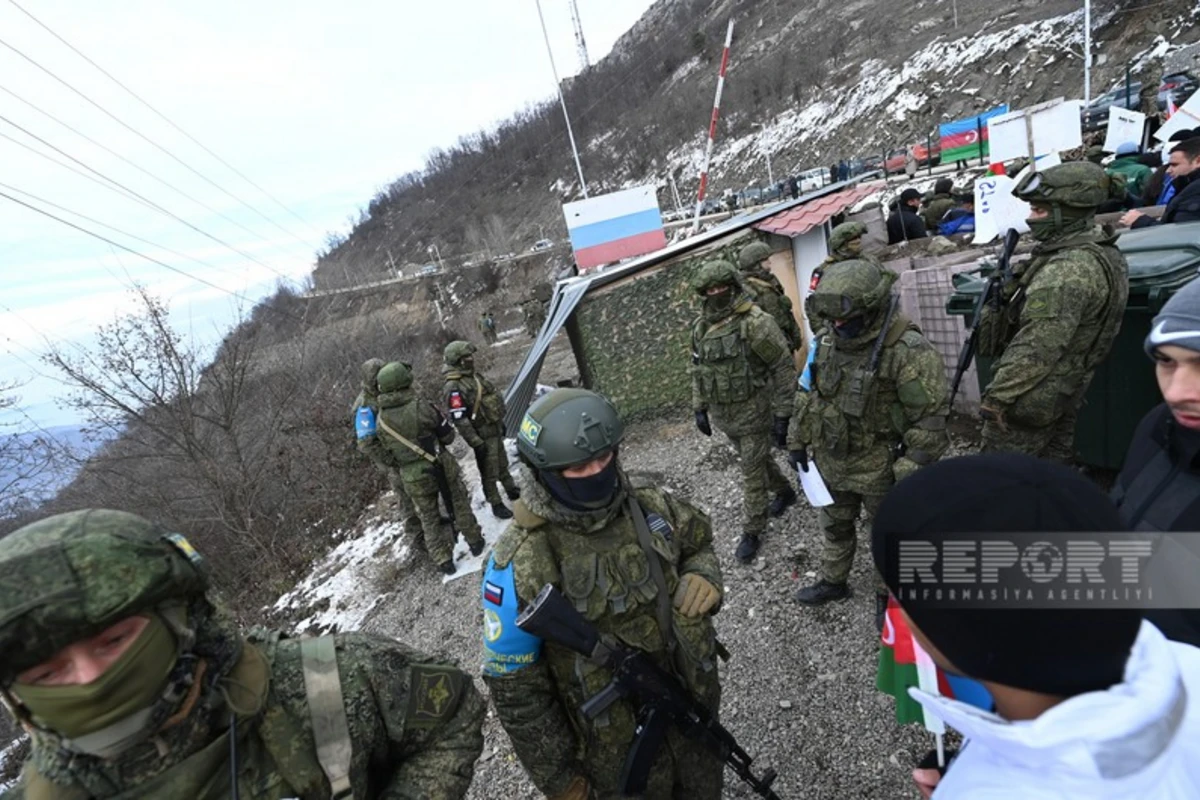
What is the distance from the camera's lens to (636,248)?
846cm

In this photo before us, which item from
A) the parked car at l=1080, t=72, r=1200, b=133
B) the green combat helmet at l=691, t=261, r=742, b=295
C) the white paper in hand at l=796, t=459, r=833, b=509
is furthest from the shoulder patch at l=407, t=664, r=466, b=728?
the parked car at l=1080, t=72, r=1200, b=133

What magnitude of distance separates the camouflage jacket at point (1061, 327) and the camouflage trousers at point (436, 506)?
15.2 ft

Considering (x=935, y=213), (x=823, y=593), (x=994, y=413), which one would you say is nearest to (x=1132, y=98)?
(x=935, y=213)

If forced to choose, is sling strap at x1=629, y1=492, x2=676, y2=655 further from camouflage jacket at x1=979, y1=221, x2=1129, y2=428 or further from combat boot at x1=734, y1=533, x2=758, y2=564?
combat boot at x1=734, y1=533, x2=758, y2=564

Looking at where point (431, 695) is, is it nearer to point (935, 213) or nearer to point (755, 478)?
point (755, 478)

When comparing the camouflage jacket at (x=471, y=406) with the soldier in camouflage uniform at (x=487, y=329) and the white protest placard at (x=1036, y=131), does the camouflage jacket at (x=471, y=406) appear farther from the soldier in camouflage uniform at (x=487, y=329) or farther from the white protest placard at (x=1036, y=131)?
the soldier in camouflage uniform at (x=487, y=329)

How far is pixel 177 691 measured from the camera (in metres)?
1.27

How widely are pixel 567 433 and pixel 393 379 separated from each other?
4080mm

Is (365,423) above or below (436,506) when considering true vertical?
above

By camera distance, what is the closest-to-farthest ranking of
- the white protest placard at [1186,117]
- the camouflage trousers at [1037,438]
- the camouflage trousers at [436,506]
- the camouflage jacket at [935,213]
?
the camouflage trousers at [1037,438], the white protest placard at [1186,117], the camouflage trousers at [436,506], the camouflage jacket at [935,213]

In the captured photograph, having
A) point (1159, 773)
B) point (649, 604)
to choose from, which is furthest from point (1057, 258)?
point (1159, 773)

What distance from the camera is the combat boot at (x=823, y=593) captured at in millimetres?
3758

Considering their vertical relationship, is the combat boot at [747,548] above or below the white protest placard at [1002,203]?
below

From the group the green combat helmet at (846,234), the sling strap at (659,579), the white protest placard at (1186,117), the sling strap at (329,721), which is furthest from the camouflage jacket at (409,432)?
the white protest placard at (1186,117)
